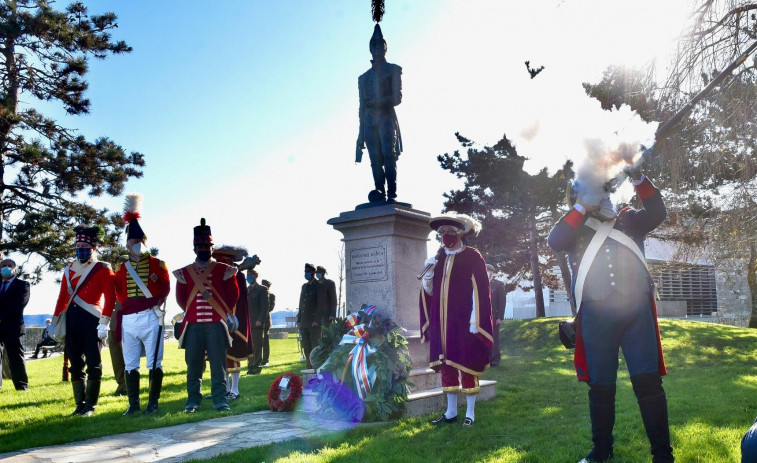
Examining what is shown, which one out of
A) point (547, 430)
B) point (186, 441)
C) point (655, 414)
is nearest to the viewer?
point (655, 414)

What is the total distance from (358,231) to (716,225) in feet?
30.0

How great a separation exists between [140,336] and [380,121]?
4287mm

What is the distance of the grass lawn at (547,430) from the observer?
187 inches

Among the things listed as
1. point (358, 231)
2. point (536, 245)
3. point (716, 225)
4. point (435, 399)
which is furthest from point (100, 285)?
point (536, 245)

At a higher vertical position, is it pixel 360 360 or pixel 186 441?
pixel 360 360

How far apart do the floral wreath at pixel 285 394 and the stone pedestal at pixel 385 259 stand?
1246 millimetres

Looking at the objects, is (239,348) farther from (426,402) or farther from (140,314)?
(426,402)

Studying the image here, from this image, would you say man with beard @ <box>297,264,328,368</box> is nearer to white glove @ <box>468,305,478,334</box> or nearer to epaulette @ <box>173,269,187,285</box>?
epaulette @ <box>173,269,187,285</box>

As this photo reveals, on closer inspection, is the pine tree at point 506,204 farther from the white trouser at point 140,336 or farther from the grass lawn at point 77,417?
the white trouser at point 140,336

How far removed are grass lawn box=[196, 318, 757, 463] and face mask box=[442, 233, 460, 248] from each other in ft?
6.15

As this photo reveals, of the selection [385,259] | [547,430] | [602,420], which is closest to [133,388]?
[385,259]

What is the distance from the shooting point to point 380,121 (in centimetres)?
867

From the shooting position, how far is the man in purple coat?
20.6 ft

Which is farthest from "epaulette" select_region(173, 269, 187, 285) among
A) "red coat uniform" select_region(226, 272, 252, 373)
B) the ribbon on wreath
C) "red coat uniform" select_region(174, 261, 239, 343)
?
the ribbon on wreath
